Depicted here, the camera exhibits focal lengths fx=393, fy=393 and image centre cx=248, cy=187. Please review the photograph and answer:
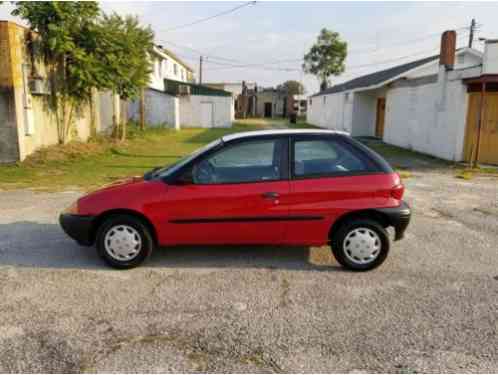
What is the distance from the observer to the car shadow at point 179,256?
4.45 m

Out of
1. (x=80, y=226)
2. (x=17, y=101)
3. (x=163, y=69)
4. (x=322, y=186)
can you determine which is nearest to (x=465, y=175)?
(x=322, y=186)

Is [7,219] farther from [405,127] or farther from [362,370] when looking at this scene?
[405,127]

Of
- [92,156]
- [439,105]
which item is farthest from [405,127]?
[92,156]

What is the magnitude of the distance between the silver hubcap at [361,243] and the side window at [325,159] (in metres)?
0.67

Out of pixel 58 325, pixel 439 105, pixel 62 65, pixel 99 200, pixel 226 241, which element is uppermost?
pixel 62 65

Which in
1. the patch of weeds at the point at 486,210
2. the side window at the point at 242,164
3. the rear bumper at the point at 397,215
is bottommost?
the patch of weeds at the point at 486,210

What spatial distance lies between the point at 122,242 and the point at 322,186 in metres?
2.23

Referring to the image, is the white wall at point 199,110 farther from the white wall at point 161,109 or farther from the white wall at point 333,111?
the white wall at point 333,111

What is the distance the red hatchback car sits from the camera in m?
4.16

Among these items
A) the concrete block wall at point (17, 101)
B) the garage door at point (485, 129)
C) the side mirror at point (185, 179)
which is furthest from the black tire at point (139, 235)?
the garage door at point (485, 129)

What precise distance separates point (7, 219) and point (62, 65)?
26.6 ft

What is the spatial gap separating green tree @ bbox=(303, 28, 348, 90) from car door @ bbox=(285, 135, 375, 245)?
46358 mm

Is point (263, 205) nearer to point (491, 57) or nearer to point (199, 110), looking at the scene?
point (491, 57)

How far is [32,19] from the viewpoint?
11188mm
